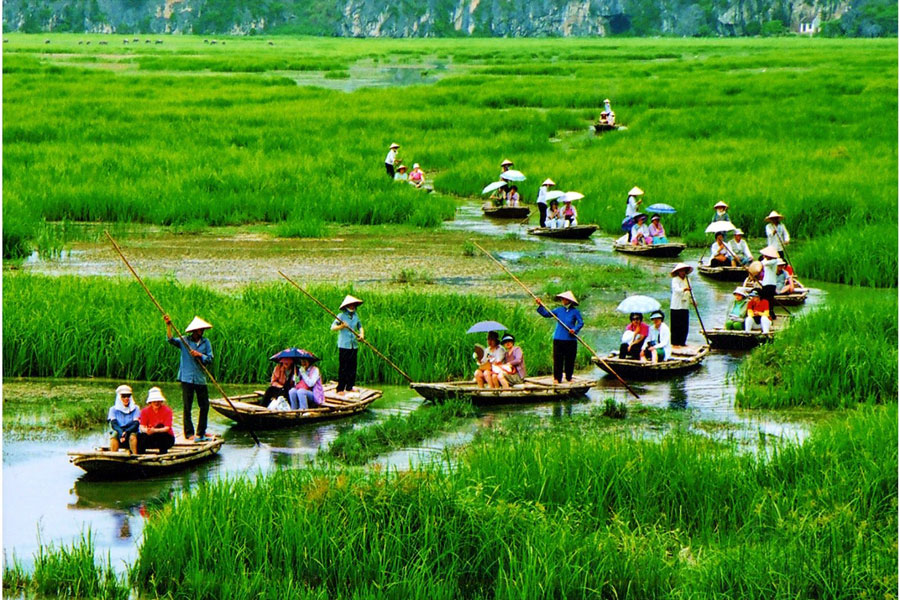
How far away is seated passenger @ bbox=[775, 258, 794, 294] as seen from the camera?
19234mm

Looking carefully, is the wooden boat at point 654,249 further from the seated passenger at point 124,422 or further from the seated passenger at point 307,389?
the seated passenger at point 124,422

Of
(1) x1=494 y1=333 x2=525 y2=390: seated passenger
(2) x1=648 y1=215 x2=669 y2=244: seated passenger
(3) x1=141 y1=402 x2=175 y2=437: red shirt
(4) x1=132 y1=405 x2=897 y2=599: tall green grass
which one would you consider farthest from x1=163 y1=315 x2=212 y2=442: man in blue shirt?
(2) x1=648 y1=215 x2=669 y2=244: seated passenger

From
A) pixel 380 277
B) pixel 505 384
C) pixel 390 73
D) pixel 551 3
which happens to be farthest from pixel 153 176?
pixel 551 3

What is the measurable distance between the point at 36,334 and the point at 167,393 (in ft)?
6.80

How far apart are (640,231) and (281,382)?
38.3 feet

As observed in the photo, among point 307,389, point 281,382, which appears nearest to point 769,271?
point 307,389

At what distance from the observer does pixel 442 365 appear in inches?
603

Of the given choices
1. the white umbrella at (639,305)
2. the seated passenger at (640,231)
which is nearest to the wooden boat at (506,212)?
the seated passenger at (640,231)

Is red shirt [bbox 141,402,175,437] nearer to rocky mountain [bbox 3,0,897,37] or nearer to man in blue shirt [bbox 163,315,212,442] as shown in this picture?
man in blue shirt [bbox 163,315,212,442]

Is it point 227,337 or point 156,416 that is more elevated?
point 227,337

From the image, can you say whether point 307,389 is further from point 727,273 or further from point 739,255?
point 739,255

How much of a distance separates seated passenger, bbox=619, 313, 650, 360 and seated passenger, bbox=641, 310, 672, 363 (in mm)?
58

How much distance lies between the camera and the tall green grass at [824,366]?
14086 mm

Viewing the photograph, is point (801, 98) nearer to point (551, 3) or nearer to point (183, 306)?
point (183, 306)
